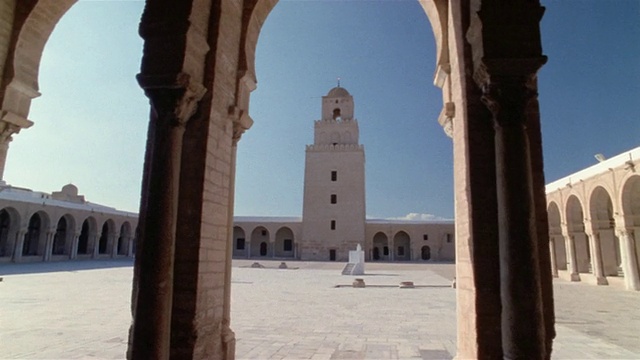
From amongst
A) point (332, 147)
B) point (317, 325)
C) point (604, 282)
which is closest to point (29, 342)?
point (317, 325)

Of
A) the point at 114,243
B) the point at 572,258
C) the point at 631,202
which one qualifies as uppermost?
the point at 631,202

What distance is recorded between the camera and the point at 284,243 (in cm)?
4597

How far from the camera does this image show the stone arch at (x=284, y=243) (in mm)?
→ 45562

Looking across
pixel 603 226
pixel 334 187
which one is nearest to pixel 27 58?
pixel 603 226

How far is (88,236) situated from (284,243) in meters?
20.2

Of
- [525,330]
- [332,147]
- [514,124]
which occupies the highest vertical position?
Answer: [332,147]

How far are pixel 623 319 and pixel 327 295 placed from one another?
799 cm

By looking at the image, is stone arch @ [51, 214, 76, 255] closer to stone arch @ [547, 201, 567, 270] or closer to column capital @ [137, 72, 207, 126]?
column capital @ [137, 72, 207, 126]

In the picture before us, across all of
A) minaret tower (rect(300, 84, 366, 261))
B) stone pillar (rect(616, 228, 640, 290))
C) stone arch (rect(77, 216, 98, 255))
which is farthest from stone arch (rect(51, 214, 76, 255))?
stone pillar (rect(616, 228, 640, 290))

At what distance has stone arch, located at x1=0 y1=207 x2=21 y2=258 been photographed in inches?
999

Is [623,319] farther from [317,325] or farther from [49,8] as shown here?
[49,8]

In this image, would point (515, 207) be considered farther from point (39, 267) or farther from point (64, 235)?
point (64, 235)

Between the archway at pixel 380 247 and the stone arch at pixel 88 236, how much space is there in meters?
28.5

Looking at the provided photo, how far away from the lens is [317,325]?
7855 millimetres
